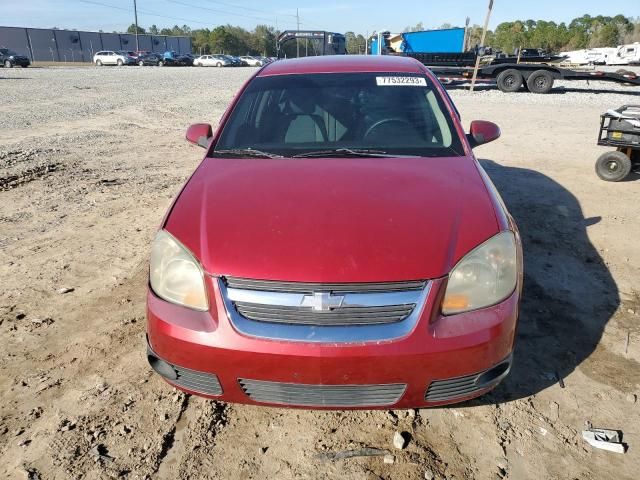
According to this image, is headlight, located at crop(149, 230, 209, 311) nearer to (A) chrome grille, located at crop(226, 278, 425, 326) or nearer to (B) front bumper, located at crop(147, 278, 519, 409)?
(B) front bumper, located at crop(147, 278, 519, 409)

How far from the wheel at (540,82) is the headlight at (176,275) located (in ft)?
66.0

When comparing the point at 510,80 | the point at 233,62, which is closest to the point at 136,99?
the point at 510,80

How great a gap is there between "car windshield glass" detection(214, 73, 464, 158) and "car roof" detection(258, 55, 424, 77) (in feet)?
0.24

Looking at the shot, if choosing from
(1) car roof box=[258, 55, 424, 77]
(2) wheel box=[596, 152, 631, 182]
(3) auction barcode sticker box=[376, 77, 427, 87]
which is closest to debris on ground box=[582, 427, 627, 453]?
(3) auction barcode sticker box=[376, 77, 427, 87]

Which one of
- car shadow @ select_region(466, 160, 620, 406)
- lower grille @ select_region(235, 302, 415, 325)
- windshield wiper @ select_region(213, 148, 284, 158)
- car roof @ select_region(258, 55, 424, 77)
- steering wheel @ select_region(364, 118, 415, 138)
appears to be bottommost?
car shadow @ select_region(466, 160, 620, 406)

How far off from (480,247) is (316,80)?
1.92 metres

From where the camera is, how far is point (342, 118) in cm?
319

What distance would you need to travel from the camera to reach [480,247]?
2020 mm

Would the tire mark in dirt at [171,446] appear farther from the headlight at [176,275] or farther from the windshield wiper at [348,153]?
the windshield wiper at [348,153]

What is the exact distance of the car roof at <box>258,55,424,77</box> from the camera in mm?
3438

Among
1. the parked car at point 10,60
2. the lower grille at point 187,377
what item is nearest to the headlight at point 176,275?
the lower grille at point 187,377

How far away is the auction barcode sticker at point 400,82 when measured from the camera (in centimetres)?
331

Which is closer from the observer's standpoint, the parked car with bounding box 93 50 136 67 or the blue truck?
the blue truck

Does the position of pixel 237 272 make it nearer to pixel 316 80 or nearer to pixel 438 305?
pixel 438 305
